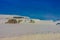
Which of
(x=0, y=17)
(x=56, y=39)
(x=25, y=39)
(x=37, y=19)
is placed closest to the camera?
(x=25, y=39)

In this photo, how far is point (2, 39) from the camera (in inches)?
147

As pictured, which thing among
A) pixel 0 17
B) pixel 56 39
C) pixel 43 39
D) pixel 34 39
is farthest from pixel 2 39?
pixel 0 17

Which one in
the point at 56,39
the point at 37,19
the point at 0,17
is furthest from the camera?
the point at 37,19

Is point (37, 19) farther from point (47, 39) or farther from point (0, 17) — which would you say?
point (47, 39)

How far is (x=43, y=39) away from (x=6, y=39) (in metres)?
1.05

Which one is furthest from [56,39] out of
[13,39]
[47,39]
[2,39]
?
[2,39]

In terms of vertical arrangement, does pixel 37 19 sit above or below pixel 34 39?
above

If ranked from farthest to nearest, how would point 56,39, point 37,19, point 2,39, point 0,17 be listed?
1. point 37,19
2. point 0,17
3. point 56,39
4. point 2,39

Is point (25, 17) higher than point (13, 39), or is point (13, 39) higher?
point (25, 17)

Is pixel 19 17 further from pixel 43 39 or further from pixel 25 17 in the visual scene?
pixel 43 39

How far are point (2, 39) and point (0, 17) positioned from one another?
26.5ft

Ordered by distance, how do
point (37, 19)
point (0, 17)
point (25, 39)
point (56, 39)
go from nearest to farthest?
point (25, 39) → point (56, 39) → point (0, 17) → point (37, 19)

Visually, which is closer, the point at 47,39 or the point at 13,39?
the point at 13,39

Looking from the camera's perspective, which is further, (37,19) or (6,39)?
(37,19)
